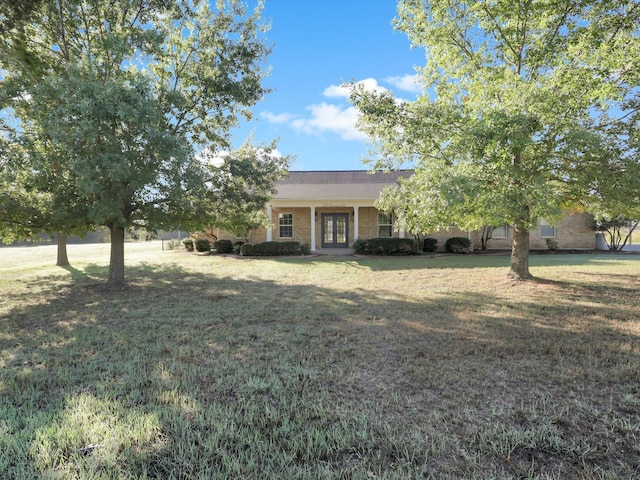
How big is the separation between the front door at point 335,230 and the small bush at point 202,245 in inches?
266

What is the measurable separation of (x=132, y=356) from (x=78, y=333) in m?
1.75

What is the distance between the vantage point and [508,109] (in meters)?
5.66

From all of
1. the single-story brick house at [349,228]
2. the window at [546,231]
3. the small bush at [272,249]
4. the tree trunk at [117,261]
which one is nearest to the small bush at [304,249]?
the small bush at [272,249]

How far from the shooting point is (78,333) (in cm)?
501

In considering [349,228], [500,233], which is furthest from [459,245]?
[349,228]

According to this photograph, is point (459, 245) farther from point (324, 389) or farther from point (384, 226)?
point (324, 389)

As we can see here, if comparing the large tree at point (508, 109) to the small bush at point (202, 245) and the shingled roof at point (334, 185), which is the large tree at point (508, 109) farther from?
the small bush at point (202, 245)

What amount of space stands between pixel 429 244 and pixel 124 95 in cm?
1542

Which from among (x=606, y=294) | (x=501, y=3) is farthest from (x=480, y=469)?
(x=501, y=3)

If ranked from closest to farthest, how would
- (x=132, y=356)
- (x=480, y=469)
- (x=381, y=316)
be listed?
(x=480, y=469), (x=132, y=356), (x=381, y=316)

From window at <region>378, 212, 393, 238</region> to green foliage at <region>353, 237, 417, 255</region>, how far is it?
249 centimetres

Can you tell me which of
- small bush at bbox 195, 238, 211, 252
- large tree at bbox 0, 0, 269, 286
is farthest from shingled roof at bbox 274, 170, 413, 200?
large tree at bbox 0, 0, 269, 286

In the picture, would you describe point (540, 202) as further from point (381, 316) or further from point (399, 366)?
point (399, 366)

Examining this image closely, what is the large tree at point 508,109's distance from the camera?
5627 mm
